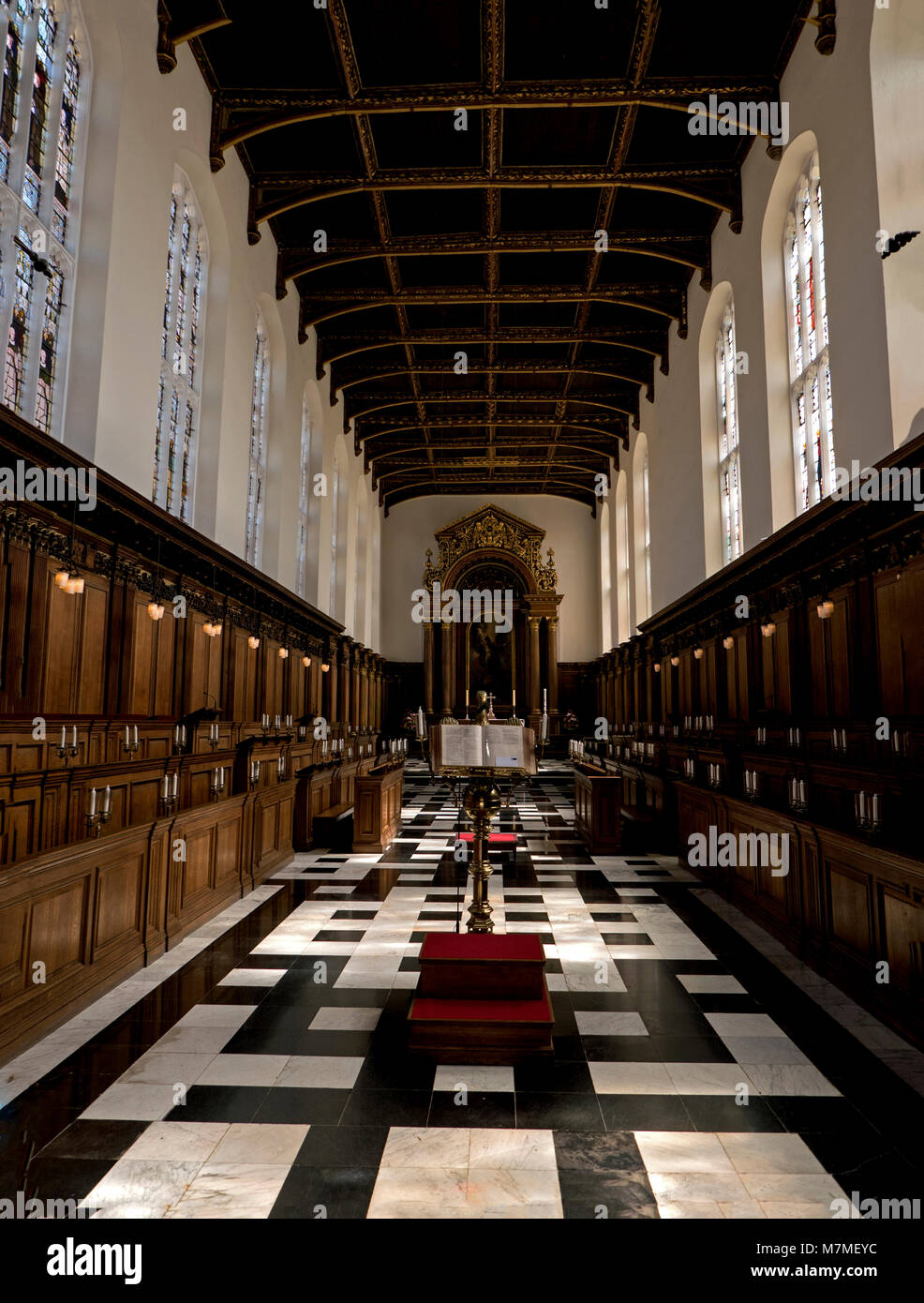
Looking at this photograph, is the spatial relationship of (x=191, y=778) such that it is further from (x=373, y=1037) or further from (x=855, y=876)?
(x=855, y=876)

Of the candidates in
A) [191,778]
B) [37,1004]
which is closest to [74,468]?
[191,778]

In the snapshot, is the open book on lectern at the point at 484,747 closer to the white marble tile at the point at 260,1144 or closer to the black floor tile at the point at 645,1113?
the black floor tile at the point at 645,1113

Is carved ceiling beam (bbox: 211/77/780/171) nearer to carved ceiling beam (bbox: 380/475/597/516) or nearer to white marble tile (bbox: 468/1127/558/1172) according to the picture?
white marble tile (bbox: 468/1127/558/1172)

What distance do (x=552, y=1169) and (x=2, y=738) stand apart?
415 centimetres

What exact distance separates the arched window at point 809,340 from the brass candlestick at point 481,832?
5.46 meters

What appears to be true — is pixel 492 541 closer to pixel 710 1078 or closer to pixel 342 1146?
pixel 710 1078

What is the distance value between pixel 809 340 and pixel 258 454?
824 cm

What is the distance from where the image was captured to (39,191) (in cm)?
646

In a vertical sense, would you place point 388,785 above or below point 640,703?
below

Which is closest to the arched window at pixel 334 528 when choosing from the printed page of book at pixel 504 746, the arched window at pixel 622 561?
the arched window at pixel 622 561

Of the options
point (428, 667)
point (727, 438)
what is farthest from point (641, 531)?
point (428, 667)

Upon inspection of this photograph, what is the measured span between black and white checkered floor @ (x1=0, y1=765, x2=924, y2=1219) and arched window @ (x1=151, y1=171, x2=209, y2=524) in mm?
5777

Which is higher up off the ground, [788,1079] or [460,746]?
[460,746]
